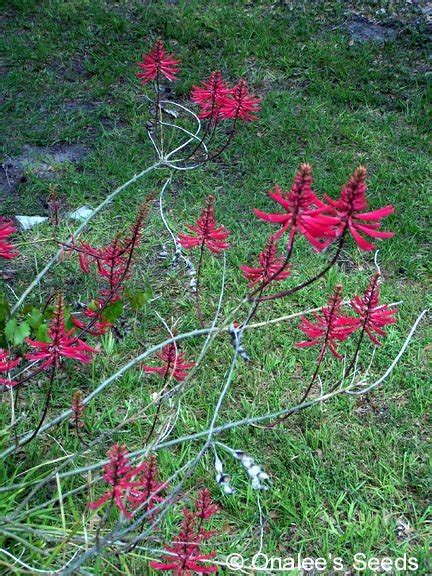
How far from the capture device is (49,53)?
213 inches

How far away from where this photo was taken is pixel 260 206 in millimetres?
3889

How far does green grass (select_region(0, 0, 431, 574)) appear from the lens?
235 centimetres

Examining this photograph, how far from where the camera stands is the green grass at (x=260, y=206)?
235 cm

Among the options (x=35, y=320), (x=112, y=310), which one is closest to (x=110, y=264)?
(x=112, y=310)

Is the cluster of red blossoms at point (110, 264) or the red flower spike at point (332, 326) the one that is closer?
the red flower spike at point (332, 326)

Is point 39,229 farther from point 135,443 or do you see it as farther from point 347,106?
point 347,106

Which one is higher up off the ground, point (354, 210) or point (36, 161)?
point (354, 210)

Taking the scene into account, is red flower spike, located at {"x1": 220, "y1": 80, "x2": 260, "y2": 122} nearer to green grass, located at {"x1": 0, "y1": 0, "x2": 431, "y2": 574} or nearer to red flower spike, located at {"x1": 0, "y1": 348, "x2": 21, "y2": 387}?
green grass, located at {"x1": 0, "y1": 0, "x2": 431, "y2": 574}

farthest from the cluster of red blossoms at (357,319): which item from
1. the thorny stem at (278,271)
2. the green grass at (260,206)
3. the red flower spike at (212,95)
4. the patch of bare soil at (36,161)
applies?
the patch of bare soil at (36,161)

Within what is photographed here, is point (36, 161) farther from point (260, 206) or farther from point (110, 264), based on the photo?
point (110, 264)

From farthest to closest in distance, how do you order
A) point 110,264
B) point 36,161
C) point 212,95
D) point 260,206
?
point 36,161 → point 260,206 → point 212,95 → point 110,264

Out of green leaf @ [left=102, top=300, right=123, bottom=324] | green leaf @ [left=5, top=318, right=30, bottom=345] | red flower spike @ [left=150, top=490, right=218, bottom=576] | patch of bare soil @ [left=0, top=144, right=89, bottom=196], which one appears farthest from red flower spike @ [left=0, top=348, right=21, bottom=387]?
patch of bare soil @ [left=0, top=144, right=89, bottom=196]

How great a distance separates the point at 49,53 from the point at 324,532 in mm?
4404

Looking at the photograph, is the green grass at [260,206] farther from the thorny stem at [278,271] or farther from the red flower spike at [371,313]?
the thorny stem at [278,271]
